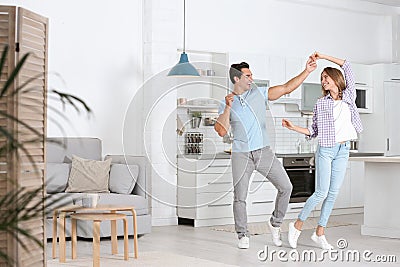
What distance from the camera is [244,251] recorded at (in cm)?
604

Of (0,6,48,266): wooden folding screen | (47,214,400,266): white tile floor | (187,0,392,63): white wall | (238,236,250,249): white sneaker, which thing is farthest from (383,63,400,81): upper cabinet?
(0,6,48,266): wooden folding screen

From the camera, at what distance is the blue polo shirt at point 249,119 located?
589 cm

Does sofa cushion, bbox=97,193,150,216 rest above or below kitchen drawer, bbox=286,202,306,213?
above

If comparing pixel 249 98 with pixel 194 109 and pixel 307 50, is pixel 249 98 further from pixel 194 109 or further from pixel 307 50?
pixel 307 50

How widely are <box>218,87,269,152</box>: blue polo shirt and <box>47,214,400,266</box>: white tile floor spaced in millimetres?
879

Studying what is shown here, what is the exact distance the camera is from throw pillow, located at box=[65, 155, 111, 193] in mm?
6898

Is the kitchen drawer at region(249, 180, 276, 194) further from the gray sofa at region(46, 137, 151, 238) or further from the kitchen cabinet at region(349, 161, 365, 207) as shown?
the kitchen cabinet at region(349, 161, 365, 207)

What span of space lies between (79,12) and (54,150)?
60.1 inches

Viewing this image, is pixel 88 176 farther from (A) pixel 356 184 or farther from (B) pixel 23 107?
(A) pixel 356 184

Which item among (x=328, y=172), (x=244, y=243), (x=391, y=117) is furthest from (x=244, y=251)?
(x=391, y=117)

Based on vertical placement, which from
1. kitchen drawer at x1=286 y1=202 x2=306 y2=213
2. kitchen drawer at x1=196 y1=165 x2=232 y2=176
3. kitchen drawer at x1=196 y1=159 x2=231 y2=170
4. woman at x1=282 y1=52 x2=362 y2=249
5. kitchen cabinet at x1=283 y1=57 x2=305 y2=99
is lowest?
kitchen drawer at x1=286 y1=202 x2=306 y2=213

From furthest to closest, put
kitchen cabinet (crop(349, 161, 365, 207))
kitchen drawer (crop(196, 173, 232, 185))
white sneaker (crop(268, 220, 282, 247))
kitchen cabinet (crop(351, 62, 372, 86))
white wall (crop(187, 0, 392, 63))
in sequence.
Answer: kitchen cabinet (crop(351, 62, 372, 86)) < kitchen cabinet (crop(349, 161, 365, 207)) < white wall (crop(187, 0, 392, 63)) < kitchen drawer (crop(196, 173, 232, 185)) < white sneaker (crop(268, 220, 282, 247))

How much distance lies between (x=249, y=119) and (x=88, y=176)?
1869 millimetres

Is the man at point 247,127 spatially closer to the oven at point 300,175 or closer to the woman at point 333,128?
the woman at point 333,128
